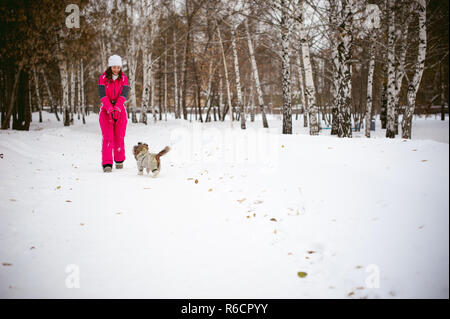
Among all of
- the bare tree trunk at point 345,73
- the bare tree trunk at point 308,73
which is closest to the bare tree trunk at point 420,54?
the bare tree trunk at point 345,73

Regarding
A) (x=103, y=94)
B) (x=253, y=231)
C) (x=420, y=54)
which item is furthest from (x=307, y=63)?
(x=253, y=231)

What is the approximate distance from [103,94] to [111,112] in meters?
0.45

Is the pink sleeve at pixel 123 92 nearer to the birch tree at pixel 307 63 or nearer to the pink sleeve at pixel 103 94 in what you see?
the pink sleeve at pixel 103 94

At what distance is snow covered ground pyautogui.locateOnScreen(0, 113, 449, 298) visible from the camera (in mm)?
2148

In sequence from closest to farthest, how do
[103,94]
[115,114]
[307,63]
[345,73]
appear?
[103,94], [115,114], [307,63], [345,73]

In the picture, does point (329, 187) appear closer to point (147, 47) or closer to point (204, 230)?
point (204, 230)

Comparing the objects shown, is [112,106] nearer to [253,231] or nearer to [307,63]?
[253,231]

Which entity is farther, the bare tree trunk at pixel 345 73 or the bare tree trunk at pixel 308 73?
the bare tree trunk at pixel 345 73

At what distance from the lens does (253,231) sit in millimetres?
3184

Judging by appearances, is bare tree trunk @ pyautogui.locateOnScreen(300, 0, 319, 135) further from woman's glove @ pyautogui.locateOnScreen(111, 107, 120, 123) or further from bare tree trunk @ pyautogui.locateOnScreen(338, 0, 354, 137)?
woman's glove @ pyautogui.locateOnScreen(111, 107, 120, 123)

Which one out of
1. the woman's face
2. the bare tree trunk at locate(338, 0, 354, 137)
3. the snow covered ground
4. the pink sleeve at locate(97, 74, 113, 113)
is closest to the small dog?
the snow covered ground

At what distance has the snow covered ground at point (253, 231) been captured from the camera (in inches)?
84.6

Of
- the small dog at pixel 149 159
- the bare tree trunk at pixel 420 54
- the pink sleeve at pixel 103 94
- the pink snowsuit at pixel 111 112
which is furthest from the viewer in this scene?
the bare tree trunk at pixel 420 54

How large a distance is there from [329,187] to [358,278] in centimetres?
145
